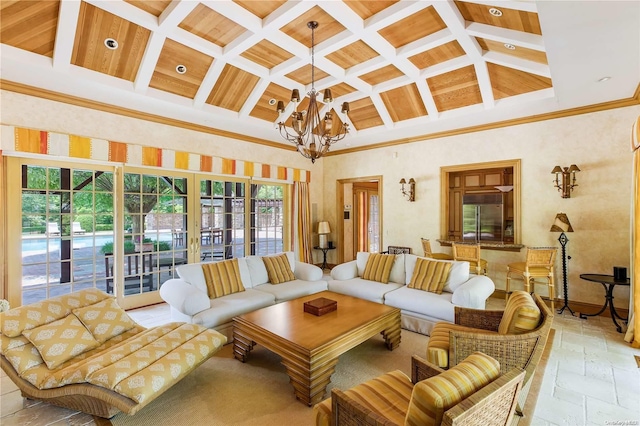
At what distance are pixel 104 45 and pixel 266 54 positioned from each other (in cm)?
179

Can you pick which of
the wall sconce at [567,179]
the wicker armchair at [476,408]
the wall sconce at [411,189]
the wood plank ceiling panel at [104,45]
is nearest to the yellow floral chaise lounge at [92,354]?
the wicker armchair at [476,408]

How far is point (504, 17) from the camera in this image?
286cm

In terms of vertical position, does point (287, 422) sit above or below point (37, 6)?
below

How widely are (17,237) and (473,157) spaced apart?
6648 mm

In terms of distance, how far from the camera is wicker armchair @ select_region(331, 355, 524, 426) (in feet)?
3.65

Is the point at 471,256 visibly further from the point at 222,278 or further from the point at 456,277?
the point at 222,278

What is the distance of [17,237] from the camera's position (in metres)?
3.66

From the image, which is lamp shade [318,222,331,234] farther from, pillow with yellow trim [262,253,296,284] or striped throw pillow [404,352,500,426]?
striped throw pillow [404,352,500,426]

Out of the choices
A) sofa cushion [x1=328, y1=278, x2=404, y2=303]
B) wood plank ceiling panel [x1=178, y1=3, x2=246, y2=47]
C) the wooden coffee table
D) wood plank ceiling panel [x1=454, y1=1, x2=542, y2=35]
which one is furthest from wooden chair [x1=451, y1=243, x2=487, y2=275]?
wood plank ceiling panel [x1=178, y1=3, x2=246, y2=47]

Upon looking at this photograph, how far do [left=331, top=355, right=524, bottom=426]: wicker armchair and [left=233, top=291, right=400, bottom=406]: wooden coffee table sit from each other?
80cm

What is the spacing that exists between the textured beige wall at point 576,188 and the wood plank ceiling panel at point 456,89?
909 millimetres

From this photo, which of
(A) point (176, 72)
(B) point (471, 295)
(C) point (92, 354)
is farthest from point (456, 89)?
(C) point (92, 354)

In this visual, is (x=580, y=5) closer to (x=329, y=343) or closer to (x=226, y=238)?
(x=329, y=343)

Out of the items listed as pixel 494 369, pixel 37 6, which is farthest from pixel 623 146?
pixel 37 6
